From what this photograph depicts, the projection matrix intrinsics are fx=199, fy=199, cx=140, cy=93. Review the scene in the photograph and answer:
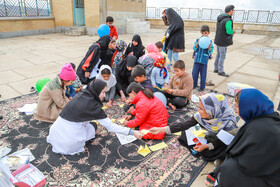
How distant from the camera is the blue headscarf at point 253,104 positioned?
1.70 meters

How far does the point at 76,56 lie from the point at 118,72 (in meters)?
4.18

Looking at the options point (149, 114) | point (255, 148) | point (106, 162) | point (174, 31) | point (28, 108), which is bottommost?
point (106, 162)

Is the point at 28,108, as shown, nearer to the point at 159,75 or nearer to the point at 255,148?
the point at 159,75

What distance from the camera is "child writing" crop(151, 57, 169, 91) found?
4.40 metres

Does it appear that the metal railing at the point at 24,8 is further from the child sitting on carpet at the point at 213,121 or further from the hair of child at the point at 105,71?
the child sitting on carpet at the point at 213,121

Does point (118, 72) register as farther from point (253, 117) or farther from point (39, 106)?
point (253, 117)

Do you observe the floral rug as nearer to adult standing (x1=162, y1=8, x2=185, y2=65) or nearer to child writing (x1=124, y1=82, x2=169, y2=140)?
child writing (x1=124, y1=82, x2=169, y2=140)

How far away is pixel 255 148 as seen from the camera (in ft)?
5.25

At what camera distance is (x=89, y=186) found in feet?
7.40

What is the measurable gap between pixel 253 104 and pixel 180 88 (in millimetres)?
2401

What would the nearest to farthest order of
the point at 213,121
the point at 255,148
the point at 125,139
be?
the point at 255,148 → the point at 213,121 → the point at 125,139

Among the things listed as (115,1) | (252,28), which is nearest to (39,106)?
(115,1)

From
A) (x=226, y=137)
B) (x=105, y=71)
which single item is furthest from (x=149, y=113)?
(x=105, y=71)

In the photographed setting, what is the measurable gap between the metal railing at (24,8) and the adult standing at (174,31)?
1117 cm
